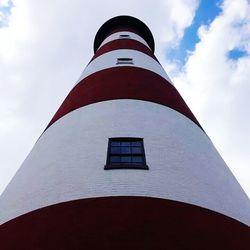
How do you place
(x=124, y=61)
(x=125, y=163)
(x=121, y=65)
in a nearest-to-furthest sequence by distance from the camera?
(x=125, y=163)
(x=121, y=65)
(x=124, y=61)

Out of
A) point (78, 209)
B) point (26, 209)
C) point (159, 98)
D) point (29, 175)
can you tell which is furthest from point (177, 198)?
point (159, 98)

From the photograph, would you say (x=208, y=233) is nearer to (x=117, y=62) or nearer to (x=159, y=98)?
(x=159, y=98)

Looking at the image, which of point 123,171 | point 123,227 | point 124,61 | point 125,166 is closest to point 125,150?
point 125,166

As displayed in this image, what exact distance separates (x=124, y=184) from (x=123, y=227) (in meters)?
0.86

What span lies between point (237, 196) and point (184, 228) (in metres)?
1.88

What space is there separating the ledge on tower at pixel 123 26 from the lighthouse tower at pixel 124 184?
744 centimetres

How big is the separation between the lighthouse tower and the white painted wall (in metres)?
0.02

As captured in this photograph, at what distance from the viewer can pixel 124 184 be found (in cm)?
496

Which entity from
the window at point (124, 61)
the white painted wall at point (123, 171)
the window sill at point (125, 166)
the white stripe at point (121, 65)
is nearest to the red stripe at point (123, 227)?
the white painted wall at point (123, 171)

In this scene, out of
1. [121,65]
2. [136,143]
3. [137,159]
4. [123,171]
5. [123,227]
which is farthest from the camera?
[121,65]

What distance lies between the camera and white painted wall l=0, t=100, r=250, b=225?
501 centimetres

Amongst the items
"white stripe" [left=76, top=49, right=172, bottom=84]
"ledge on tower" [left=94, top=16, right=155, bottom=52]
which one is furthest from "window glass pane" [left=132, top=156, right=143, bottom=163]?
"ledge on tower" [left=94, top=16, right=155, bottom=52]

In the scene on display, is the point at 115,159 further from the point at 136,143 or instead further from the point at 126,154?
the point at 136,143

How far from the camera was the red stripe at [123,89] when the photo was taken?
24.3 ft
